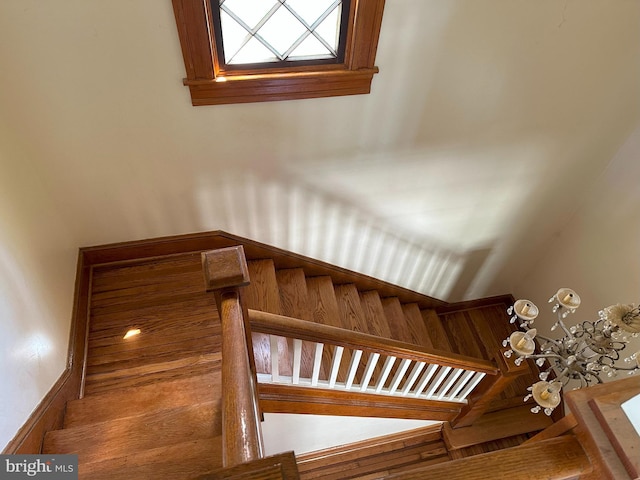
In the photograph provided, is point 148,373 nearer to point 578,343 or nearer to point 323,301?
point 323,301

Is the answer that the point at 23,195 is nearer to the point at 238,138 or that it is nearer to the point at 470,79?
the point at 238,138

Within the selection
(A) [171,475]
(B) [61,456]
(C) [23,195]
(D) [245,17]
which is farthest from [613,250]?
(C) [23,195]

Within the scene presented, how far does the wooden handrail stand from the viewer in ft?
4.67

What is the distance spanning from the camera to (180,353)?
2.15 m

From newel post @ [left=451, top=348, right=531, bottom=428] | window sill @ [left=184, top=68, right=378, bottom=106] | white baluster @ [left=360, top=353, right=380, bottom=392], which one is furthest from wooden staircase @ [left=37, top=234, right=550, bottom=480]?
window sill @ [left=184, top=68, right=378, bottom=106]

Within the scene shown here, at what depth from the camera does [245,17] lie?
5.63 feet

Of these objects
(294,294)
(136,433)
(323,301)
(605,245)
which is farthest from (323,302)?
(605,245)

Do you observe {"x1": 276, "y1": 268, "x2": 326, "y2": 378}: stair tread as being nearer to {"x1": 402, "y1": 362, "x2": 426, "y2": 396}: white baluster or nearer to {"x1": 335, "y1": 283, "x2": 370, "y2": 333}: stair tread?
{"x1": 335, "y1": 283, "x2": 370, "y2": 333}: stair tread

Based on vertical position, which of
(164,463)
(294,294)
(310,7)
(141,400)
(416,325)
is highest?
(310,7)

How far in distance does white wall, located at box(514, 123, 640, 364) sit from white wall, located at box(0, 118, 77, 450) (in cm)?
332

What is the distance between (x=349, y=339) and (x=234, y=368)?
0.70 metres

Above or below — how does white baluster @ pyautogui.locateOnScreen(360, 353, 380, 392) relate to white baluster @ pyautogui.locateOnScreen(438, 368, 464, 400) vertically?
above

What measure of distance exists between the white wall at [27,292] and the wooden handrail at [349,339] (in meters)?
0.92

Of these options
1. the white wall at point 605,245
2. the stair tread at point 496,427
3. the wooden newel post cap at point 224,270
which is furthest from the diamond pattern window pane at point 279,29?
the stair tread at point 496,427
